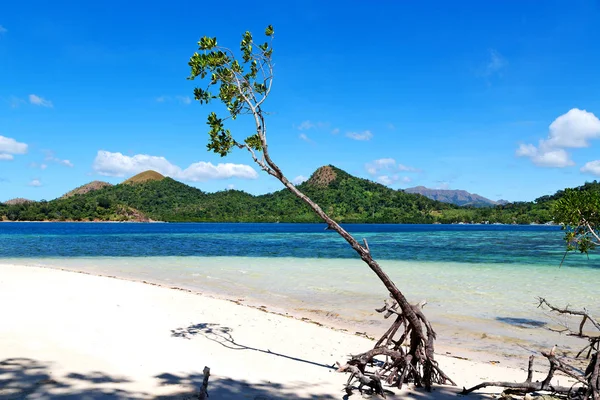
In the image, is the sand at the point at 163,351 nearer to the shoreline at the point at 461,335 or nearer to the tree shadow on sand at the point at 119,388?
the tree shadow on sand at the point at 119,388

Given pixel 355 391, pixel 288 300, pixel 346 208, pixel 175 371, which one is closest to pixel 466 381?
pixel 355 391

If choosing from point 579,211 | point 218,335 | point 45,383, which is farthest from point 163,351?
point 579,211

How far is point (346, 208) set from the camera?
183 m

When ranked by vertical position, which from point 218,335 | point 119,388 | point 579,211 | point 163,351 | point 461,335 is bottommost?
point 461,335

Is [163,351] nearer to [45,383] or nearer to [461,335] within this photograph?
[45,383]

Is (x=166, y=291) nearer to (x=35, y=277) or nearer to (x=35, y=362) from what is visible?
(x=35, y=277)

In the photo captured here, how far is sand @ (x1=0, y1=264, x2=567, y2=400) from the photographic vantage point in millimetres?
5320

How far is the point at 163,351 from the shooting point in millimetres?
7234

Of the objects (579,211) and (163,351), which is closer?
(163,351)

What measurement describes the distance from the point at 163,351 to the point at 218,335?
1.86 meters

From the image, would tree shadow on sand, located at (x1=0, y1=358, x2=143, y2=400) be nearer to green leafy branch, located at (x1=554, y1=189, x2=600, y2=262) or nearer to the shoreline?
the shoreline

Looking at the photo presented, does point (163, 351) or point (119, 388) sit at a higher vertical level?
point (119, 388)

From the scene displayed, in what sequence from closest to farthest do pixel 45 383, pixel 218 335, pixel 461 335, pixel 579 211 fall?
pixel 45 383, pixel 579 211, pixel 218 335, pixel 461 335

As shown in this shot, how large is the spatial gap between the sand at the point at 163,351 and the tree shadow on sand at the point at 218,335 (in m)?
0.02
